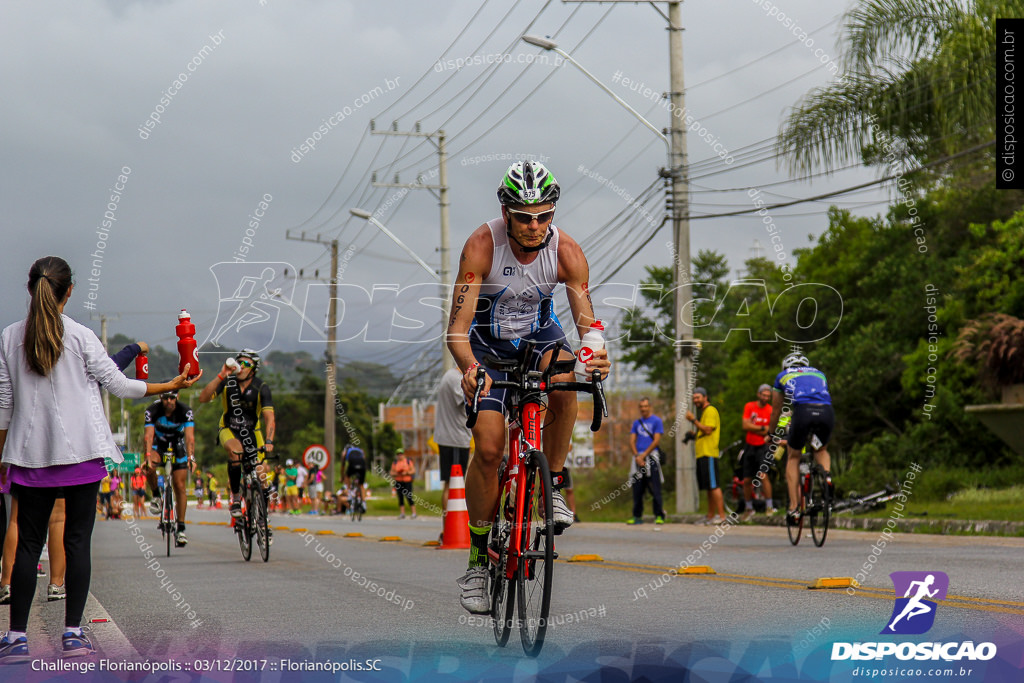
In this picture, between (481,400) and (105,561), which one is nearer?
(481,400)

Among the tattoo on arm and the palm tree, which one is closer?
the tattoo on arm

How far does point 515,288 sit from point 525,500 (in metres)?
1.11

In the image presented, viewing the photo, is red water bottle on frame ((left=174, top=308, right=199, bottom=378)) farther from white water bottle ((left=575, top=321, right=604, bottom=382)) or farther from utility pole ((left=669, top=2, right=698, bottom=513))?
utility pole ((left=669, top=2, right=698, bottom=513))

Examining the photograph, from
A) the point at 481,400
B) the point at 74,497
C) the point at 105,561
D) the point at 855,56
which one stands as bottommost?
the point at 105,561

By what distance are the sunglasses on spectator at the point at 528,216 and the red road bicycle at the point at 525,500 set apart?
2.00 feet

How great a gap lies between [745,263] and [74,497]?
54.0m

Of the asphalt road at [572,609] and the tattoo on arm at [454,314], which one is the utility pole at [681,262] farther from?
the tattoo on arm at [454,314]

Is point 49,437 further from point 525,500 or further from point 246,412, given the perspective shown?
point 246,412

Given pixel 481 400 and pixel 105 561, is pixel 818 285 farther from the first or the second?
pixel 481 400

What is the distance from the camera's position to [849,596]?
7777 mm

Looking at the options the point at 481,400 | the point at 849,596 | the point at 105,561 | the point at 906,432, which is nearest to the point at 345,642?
the point at 481,400

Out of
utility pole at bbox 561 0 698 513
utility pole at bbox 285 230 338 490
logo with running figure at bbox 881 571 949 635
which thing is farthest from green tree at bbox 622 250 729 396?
logo with running figure at bbox 881 571 949 635

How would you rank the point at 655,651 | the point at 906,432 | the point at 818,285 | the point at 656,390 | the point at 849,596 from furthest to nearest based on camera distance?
the point at 656,390, the point at 818,285, the point at 906,432, the point at 849,596, the point at 655,651

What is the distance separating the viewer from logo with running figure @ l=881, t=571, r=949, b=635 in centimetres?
637
